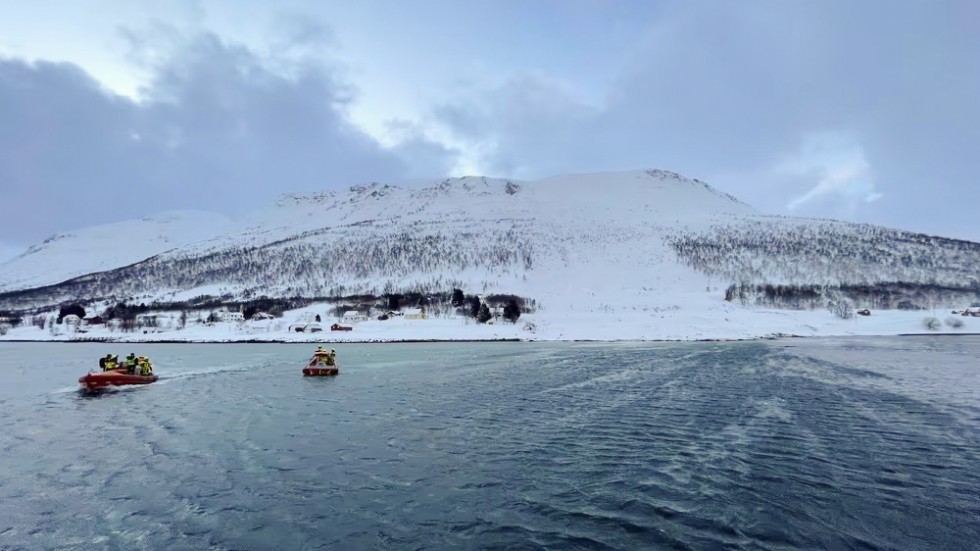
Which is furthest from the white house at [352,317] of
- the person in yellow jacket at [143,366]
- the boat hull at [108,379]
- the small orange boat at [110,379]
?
the boat hull at [108,379]

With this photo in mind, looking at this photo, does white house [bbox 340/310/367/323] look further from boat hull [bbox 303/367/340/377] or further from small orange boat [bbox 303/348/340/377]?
boat hull [bbox 303/367/340/377]

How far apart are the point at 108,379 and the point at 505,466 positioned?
3024 centimetres

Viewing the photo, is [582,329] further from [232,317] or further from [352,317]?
[232,317]

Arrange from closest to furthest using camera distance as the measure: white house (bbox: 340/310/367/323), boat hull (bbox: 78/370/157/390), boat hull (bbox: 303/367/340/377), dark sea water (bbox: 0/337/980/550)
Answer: dark sea water (bbox: 0/337/980/550)
boat hull (bbox: 78/370/157/390)
boat hull (bbox: 303/367/340/377)
white house (bbox: 340/310/367/323)

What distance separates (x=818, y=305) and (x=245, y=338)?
A: 120094 millimetres

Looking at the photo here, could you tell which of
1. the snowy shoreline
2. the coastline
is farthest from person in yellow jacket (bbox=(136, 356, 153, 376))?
the snowy shoreline

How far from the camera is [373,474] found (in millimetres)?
15258

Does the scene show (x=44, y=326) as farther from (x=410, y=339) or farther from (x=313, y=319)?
(x=410, y=339)

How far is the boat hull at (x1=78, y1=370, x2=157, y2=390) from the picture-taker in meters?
33.2

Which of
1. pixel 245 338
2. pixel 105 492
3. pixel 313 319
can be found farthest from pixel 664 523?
pixel 313 319

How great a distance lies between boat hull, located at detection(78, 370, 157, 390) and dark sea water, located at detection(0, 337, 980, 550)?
2.00 m

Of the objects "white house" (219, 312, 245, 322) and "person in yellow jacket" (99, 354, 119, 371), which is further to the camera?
"white house" (219, 312, 245, 322)

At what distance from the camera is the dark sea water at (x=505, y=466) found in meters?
11.2

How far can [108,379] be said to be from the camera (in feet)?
111
